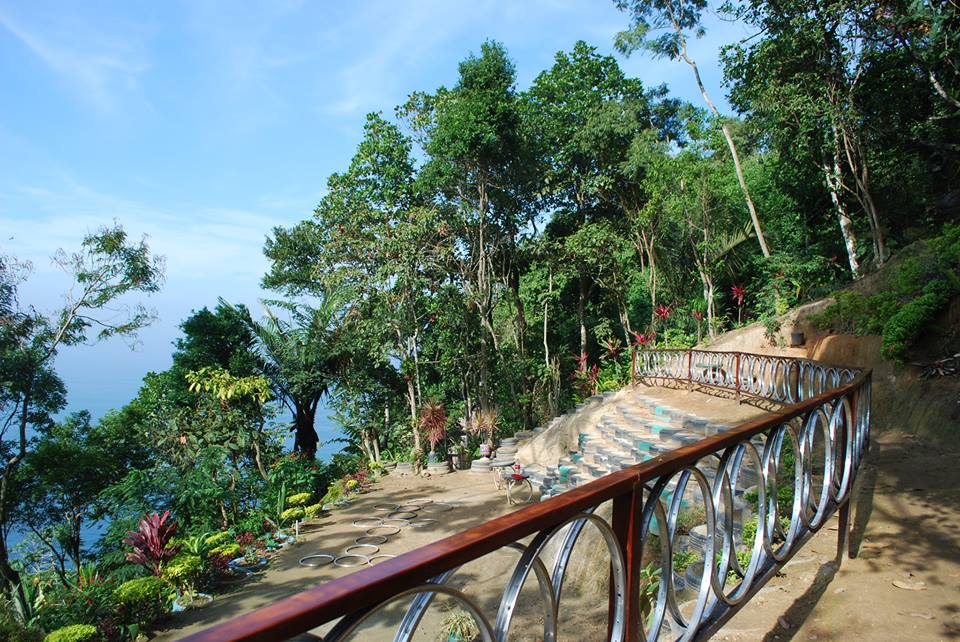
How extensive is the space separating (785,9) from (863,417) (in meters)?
10.8

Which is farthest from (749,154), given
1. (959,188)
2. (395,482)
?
(395,482)

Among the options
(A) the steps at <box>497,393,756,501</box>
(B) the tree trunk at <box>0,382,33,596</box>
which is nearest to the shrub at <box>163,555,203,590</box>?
(A) the steps at <box>497,393,756,501</box>

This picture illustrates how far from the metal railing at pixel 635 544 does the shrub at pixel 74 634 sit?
223 inches

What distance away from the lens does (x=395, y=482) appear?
13328 millimetres

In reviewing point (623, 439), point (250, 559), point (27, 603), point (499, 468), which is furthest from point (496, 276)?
point (27, 603)

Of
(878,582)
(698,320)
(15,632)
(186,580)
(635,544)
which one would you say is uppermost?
(698,320)

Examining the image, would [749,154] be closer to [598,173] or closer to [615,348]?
[598,173]

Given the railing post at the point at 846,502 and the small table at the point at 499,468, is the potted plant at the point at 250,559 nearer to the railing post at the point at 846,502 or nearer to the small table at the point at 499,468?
the small table at the point at 499,468

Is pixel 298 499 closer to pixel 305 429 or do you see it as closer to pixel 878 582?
pixel 305 429

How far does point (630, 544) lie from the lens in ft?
4.42

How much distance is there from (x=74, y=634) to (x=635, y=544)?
21.2 feet

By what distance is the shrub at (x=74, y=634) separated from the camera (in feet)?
17.3

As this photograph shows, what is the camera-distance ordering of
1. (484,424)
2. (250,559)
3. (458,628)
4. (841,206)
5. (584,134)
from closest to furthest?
(458,628) → (250,559) → (841,206) → (484,424) → (584,134)

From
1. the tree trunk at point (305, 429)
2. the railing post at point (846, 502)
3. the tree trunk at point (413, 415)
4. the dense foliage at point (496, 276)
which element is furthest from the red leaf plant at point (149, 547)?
the tree trunk at point (305, 429)
